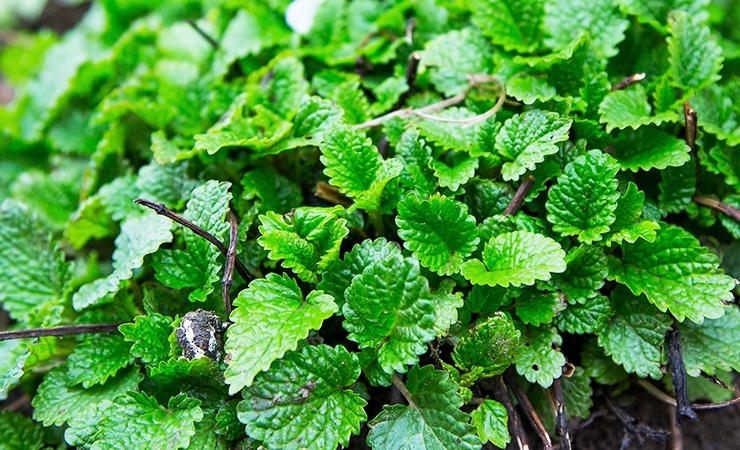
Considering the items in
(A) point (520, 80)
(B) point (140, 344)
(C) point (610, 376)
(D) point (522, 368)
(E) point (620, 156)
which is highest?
(A) point (520, 80)

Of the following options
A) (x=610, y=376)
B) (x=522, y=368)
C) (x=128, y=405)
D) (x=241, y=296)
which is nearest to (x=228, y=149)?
(x=241, y=296)

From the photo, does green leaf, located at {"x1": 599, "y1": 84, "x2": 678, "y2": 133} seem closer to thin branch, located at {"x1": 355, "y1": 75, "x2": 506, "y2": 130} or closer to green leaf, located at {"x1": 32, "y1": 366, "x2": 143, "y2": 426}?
thin branch, located at {"x1": 355, "y1": 75, "x2": 506, "y2": 130}

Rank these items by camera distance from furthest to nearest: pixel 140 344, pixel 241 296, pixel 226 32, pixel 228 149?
pixel 226 32 < pixel 228 149 < pixel 140 344 < pixel 241 296

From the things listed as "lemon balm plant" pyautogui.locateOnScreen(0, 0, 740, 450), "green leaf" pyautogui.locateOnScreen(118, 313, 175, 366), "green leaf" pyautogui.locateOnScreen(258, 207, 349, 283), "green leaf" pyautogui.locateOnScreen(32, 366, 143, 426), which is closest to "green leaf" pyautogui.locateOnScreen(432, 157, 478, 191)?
"lemon balm plant" pyautogui.locateOnScreen(0, 0, 740, 450)

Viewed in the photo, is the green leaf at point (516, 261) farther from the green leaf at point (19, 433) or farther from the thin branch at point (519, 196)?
the green leaf at point (19, 433)

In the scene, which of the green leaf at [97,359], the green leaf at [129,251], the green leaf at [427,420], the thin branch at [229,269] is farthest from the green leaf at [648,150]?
the green leaf at [97,359]

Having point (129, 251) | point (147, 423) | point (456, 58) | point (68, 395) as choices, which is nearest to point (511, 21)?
point (456, 58)

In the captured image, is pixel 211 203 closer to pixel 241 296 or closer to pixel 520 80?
pixel 241 296
